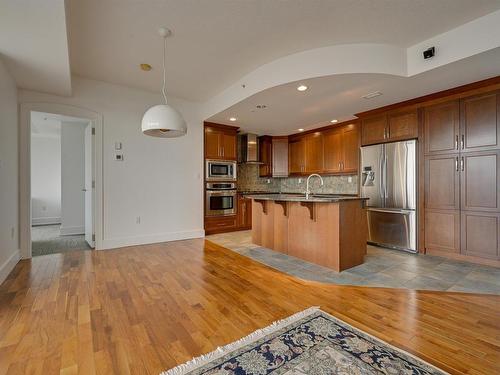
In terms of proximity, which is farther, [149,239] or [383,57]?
[149,239]

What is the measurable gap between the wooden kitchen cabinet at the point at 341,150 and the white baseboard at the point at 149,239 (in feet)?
10.9

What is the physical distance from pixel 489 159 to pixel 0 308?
Answer: 5781mm

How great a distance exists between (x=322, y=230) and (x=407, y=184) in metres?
1.88

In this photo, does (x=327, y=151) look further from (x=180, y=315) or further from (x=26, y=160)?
(x=26, y=160)

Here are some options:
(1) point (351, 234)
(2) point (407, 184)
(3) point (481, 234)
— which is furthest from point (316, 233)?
(3) point (481, 234)

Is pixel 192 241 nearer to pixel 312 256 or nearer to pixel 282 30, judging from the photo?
pixel 312 256

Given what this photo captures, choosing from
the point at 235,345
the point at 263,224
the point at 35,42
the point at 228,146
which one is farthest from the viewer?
the point at 228,146

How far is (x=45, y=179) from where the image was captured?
7.11m

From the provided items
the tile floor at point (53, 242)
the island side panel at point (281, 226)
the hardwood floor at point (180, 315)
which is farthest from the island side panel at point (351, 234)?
the tile floor at point (53, 242)

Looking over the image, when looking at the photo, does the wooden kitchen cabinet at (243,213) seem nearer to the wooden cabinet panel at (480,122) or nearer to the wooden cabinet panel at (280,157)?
the wooden cabinet panel at (280,157)

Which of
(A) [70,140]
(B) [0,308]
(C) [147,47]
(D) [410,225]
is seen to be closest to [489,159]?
(D) [410,225]

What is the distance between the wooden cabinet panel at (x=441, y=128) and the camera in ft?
11.6

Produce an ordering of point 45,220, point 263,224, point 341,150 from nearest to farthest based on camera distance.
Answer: point 263,224 < point 341,150 < point 45,220

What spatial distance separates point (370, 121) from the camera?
14.8 ft
